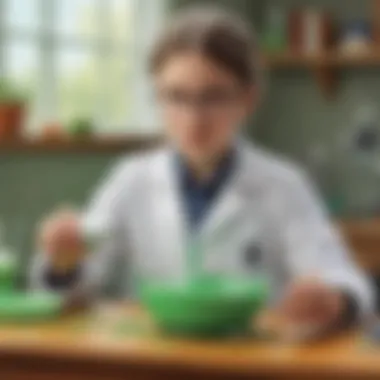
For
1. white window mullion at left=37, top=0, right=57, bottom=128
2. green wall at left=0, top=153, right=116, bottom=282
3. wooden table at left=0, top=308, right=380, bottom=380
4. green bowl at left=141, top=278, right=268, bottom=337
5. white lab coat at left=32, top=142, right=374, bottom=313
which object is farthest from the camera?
white window mullion at left=37, top=0, right=57, bottom=128

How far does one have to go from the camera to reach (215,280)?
221 centimetres

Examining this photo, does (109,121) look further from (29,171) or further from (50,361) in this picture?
(50,361)

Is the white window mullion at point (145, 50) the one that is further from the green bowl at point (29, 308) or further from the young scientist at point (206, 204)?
the green bowl at point (29, 308)

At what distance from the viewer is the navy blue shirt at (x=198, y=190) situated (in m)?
2.52

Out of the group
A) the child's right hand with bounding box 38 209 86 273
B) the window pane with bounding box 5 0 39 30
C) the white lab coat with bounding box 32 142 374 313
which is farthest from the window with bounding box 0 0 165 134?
the child's right hand with bounding box 38 209 86 273

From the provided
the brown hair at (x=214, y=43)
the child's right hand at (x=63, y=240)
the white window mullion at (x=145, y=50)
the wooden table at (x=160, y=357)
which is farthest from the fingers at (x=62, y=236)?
the white window mullion at (x=145, y=50)

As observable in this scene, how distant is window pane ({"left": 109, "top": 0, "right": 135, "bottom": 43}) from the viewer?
4402 millimetres

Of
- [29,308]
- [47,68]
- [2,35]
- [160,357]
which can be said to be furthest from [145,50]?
[160,357]

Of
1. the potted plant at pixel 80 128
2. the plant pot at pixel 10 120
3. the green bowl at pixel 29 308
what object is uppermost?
the potted plant at pixel 80 128

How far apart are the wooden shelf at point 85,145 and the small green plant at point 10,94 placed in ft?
0.42

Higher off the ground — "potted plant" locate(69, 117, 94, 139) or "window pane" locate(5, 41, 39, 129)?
"window pane" locate(5, 41, 39, 129)

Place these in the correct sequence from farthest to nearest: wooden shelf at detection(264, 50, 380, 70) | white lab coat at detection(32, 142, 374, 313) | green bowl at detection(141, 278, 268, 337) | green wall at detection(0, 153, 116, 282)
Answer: wooden shelf at detection(264, 50, 380, 70) < green wall at detection(0, 153, 116, 282) < white lab coat at detection(32, 142, 374, 313) < green bowl at detection(141, 278, 268, 337)

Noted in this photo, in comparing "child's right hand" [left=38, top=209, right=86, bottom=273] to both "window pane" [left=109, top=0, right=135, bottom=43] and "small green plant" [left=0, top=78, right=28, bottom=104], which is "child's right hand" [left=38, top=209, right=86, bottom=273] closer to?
"small green plant" [left=0, top=78, right=28, bottom=104]

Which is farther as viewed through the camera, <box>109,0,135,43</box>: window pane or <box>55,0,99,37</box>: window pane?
<box>109,0,135,43</box>: window pane
